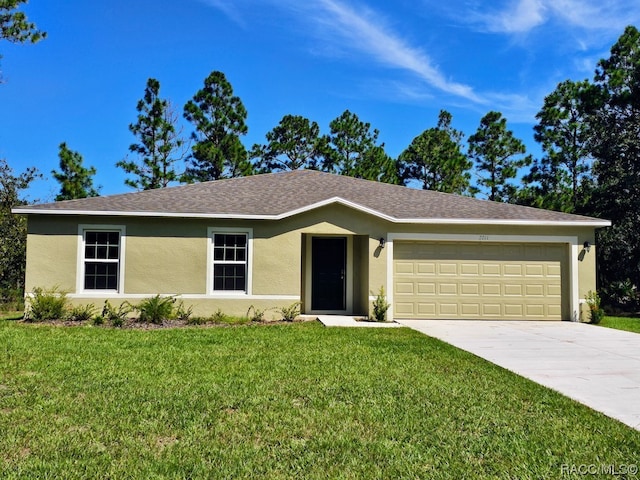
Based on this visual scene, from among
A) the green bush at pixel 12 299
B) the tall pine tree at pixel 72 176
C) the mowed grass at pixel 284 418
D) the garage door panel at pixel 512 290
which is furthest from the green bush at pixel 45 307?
the tall pine tree at pixel 72 176

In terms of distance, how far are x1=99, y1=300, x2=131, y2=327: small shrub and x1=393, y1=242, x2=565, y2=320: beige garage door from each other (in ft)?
24.6

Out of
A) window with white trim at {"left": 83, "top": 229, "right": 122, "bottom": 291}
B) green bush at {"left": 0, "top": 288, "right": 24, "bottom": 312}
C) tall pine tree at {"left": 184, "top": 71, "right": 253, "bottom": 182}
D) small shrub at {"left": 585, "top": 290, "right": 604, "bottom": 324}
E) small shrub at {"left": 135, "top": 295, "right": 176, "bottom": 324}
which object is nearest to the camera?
small shrub at {"left": 135, "top": 295, "right": 176, "bottom": 324}

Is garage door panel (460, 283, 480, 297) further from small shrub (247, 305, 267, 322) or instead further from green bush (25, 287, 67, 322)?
green bush (25, 287, 67, 322)

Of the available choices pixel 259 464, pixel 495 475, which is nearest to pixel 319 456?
pixel 259 464

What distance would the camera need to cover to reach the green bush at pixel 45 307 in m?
10.6

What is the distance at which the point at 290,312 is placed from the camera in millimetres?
11461

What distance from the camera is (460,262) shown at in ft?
40.8

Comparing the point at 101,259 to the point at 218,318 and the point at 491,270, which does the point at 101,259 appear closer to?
the point at 218,318

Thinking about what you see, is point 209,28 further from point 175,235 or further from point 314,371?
point 314,371

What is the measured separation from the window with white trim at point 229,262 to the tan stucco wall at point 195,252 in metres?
0.28

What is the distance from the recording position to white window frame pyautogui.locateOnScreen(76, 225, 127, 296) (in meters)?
11.4

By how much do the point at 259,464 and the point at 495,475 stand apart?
1.82 m

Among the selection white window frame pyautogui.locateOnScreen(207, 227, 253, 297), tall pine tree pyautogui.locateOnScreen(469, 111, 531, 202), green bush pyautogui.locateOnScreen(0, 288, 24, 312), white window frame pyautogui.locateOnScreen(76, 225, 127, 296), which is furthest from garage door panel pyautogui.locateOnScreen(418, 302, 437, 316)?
tall pine tree pyautogui.locateOnScreen(469, 111, 531, 202)

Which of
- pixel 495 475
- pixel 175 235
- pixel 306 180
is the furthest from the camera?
pixel 306 180
